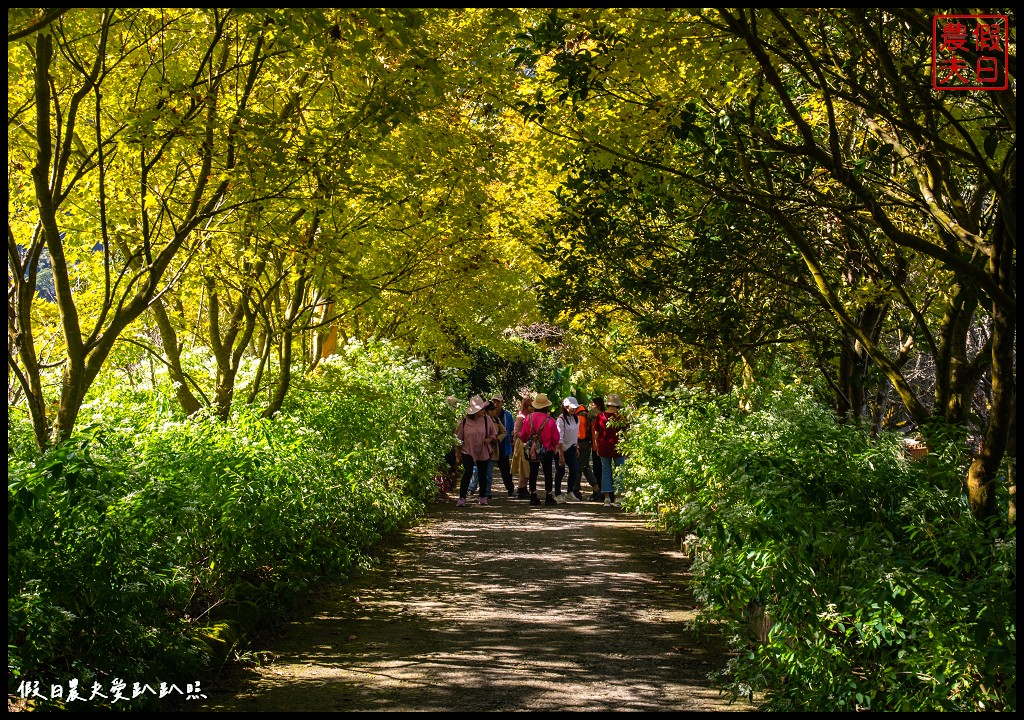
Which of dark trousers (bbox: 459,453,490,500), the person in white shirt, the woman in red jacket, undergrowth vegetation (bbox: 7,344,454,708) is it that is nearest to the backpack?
the person in white shirt

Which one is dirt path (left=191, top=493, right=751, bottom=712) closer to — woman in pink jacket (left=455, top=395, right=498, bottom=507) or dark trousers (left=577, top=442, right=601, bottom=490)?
woman in pink jacket (left=455, top=395, right=498, bottom=507)

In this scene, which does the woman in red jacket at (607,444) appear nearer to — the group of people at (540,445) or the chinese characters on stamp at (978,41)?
the group of people at (540,445)

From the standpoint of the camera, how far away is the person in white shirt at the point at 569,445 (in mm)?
17766

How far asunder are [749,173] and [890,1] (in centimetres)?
371

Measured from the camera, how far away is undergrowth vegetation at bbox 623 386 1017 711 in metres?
4.00

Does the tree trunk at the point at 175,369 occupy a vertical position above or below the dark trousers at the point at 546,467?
above

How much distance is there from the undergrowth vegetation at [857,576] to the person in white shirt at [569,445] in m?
10.2

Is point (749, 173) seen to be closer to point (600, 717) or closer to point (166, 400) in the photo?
point (600, 717)

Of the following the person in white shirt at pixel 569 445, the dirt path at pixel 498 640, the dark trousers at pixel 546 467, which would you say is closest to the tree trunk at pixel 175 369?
the dirt path at pixel 498 640

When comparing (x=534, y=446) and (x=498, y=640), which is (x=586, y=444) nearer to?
(x=534, y=446)

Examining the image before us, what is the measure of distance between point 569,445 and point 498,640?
10703 millimetres

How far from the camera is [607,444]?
56.7 feet

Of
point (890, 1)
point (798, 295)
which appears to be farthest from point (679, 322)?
point (890, 1)

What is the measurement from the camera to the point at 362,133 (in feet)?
25.0
